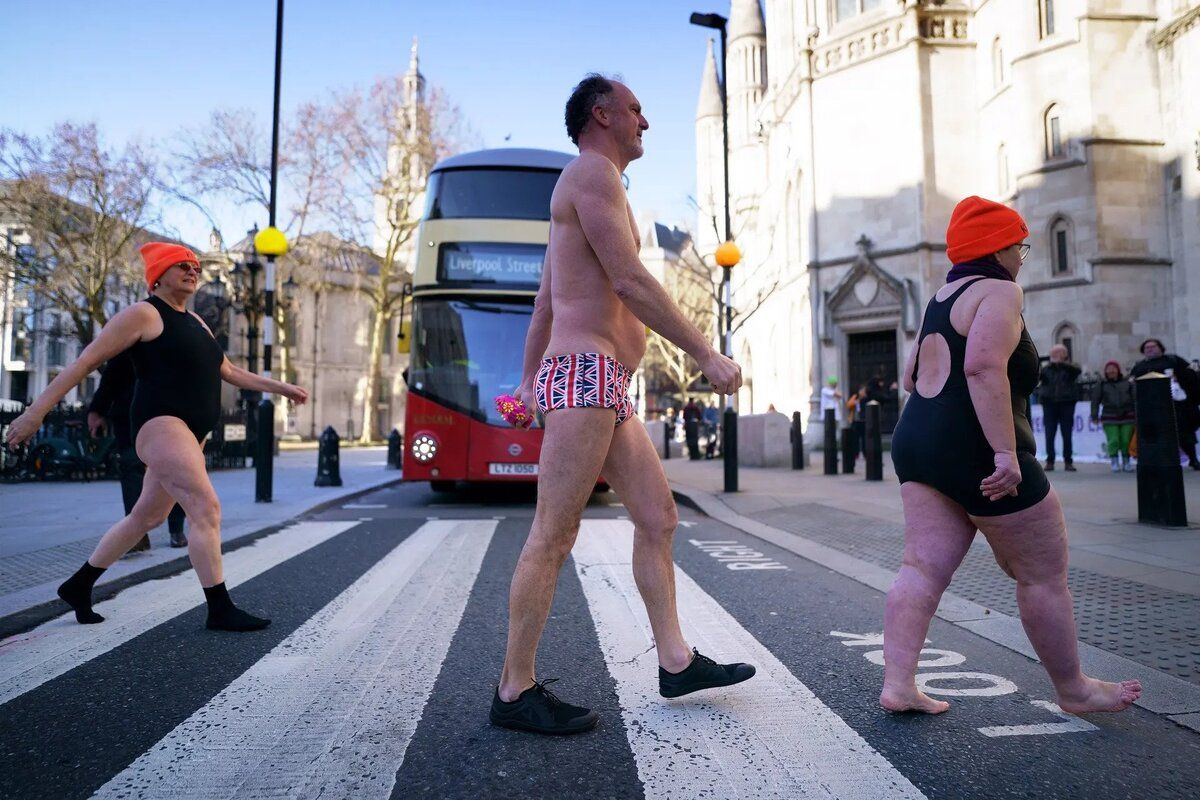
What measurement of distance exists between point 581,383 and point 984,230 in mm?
1391

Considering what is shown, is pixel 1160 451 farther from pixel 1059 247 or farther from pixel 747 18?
pixel 747 18

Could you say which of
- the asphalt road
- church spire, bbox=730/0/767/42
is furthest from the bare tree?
church spire, bbox=730/0/767/42

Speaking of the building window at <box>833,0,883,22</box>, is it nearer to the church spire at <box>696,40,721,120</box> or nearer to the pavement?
the pavement

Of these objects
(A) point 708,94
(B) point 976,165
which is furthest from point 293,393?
(A) point 708,94

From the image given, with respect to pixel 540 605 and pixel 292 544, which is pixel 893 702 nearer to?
pixel 540 605

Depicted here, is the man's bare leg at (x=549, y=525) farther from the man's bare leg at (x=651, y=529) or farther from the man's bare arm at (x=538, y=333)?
the man's bare arm at (x=538, y=333)

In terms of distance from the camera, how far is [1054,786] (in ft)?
6.65

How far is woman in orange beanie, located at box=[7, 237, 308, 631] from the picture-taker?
11.8 feet

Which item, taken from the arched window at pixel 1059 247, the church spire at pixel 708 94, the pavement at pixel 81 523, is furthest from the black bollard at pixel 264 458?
the church spire at pixel 708 94

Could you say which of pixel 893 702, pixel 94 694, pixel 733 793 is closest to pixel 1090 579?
pixel 893 702

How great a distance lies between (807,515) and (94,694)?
683cm

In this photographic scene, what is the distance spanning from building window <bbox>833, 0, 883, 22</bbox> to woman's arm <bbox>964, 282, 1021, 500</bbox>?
27.2 meters

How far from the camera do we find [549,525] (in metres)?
2.45

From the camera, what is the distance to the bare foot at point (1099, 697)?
2.49m
